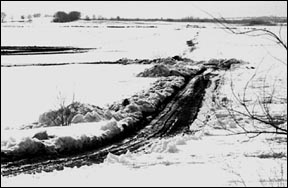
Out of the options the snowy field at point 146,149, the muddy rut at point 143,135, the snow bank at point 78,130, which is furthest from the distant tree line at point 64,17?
the snow bank at point 78,130

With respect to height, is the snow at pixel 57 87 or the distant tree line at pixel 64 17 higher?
the distant tree line at pixel 64 17

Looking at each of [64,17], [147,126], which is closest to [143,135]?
[147,126]

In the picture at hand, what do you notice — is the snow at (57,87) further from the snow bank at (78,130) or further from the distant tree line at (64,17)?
the distant tree line at (64,17)

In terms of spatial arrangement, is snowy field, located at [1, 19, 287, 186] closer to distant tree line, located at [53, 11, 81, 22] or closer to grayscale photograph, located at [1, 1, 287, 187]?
grayscale photograph, located at [1, 1, 287, 187]

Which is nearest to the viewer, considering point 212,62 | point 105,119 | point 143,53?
point 105,119

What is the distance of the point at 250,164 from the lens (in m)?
9.95

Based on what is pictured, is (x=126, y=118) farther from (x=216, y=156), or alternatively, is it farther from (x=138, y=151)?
(x=216, y=156)

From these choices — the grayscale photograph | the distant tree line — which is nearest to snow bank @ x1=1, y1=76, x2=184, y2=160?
the grayscale photograph

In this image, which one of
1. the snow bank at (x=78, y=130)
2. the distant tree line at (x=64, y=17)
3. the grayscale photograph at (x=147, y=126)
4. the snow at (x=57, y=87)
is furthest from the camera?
the distant tree line at (x=64, y=17)

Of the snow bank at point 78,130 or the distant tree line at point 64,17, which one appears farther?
the distant tree line at point 64,17

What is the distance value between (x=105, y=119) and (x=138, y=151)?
384cm

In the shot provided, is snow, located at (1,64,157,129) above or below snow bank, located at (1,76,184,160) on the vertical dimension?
below

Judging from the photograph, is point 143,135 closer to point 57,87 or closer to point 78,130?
point 78,130

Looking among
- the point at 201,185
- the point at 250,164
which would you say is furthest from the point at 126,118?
the point at 201,185
